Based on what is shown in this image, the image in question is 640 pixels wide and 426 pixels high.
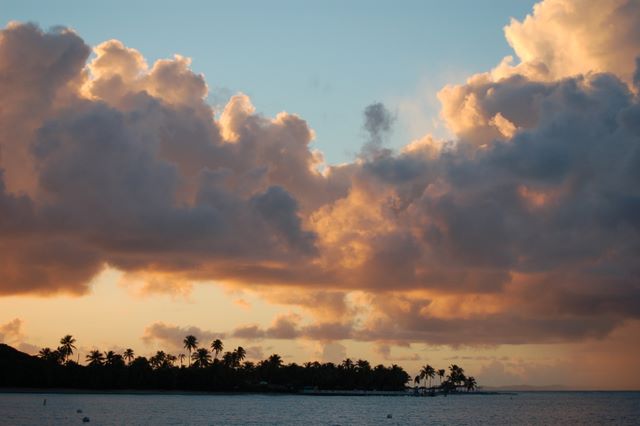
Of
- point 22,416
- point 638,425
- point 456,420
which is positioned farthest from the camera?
point 456,420

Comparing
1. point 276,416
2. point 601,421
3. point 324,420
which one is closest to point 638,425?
point 601,421

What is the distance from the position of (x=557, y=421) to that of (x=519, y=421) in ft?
34.0

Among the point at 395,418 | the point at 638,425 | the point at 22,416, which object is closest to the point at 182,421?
the point at 22,416

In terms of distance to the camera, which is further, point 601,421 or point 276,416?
point 601,421

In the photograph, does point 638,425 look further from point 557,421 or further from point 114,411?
point 114,411

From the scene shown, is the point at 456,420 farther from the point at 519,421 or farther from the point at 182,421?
the point at 182,421

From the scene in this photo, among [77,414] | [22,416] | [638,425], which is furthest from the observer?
[638,425]

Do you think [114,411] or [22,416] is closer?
[22,416]

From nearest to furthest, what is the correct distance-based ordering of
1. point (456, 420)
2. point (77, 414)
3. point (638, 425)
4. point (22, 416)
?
point (22, 416) < point (77, 414) < point (638, 425) < point (456, 420)

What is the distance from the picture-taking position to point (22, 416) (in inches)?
6038

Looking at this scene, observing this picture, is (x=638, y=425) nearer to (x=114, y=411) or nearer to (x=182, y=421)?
(x=182, y=421)

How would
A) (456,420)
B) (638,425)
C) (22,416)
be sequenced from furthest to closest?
(456,420) < (638,425) < (22,416)

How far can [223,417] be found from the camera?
173 metres

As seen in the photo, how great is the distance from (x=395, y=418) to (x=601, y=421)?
5325 cm
